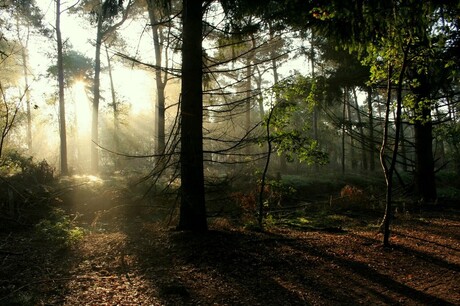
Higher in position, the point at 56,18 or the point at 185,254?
the point at 56,18

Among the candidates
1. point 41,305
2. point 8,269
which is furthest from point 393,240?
point 8,269

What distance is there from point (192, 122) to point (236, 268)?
324cm

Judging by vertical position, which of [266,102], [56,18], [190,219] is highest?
[56,18]

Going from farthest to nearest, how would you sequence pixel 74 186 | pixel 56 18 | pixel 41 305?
pixel 56 18
pixel 74 186
pixel 41 305

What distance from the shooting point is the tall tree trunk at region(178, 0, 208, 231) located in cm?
731

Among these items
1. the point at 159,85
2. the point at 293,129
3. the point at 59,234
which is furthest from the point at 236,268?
the point at 159,85

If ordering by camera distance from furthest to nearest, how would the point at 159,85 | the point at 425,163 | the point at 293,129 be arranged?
the point at 159,85
the point at 425,163
the point at 293,129

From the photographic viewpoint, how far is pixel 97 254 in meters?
6.68

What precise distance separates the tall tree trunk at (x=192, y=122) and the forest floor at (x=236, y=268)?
553 millimetres

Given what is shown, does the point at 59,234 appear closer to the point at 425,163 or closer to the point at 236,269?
the point at 236,269

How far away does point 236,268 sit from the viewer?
5.67 m

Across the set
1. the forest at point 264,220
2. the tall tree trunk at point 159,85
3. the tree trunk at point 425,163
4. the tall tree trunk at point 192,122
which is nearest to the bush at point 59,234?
the forest at point 264,220

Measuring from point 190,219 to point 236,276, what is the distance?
2294mm

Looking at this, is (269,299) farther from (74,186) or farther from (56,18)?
(56,18)
